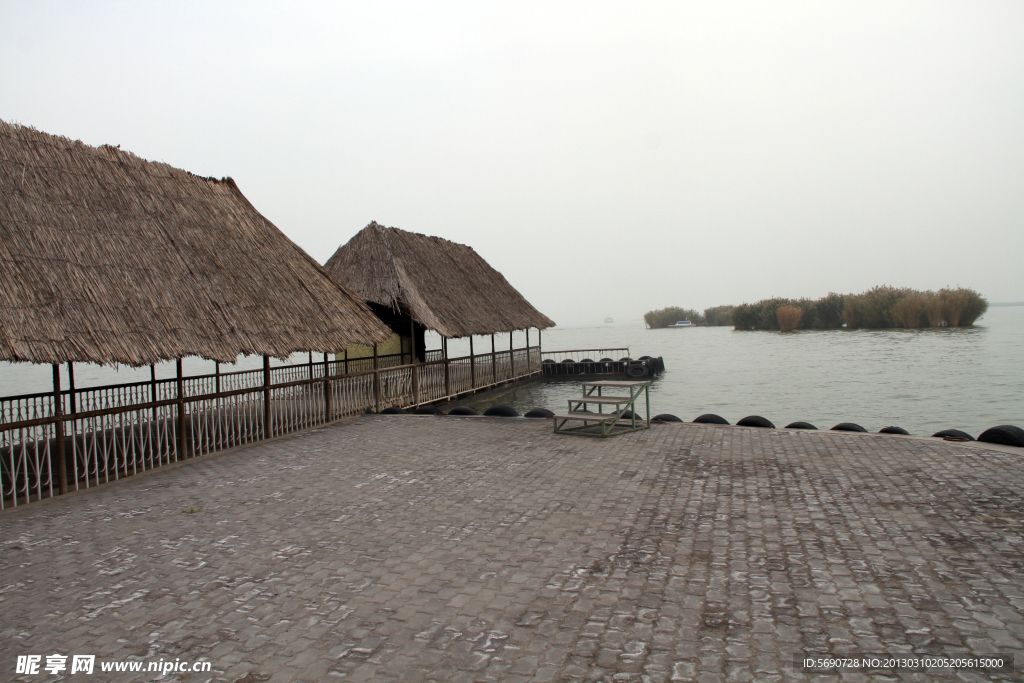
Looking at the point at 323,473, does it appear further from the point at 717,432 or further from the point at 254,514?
the point at 717,432

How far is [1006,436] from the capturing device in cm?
862

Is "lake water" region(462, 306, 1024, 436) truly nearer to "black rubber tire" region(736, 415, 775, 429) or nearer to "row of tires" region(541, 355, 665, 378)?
"row of tires" region(541, 355, 665, 378)

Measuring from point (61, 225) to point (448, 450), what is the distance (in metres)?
6.62

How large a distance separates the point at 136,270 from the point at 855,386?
101 ft

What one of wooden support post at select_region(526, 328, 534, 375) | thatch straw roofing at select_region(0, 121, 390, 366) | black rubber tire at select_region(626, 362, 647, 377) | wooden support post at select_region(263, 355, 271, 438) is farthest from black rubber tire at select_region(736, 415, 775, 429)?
black rubber tire at select_region(626, 362, 647, 377)

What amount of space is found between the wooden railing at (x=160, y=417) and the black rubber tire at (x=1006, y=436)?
12.0 meters

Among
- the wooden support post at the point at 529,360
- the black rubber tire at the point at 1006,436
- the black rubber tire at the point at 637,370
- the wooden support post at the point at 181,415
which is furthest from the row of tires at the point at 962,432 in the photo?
the black rubber tire at the point at 637,370

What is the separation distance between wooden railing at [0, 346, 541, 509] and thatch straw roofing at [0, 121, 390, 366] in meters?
0.96

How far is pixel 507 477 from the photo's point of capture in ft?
25.7

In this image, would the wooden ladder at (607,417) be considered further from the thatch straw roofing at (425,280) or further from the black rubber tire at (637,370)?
the black rubber tire at (637,370)

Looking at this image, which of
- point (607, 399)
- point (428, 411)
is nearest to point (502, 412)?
point (428, 411)

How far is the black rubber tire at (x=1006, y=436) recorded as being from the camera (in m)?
8.50

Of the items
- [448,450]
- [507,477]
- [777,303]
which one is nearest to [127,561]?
[507,477]

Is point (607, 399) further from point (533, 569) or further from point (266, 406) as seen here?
point (266, 406)
